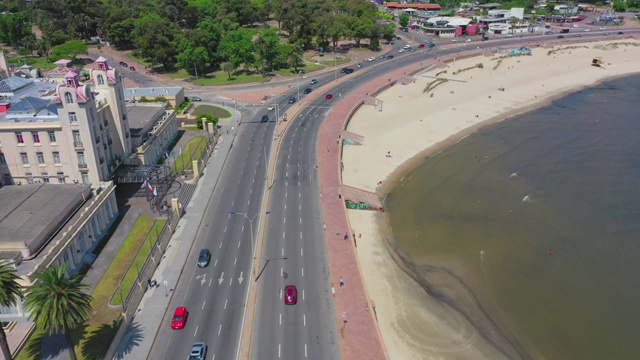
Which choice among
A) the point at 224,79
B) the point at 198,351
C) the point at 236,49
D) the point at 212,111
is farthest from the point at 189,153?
the point at 236,49

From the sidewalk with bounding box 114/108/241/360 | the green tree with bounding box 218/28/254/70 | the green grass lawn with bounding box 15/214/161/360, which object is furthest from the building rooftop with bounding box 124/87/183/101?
the green grass lawn with bounding box 15/214/161/360

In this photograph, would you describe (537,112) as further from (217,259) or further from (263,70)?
(217,259)

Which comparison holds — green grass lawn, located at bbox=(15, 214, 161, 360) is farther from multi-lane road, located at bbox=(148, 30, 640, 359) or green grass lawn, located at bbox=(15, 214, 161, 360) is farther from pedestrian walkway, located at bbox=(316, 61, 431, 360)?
pedestrian walkway, located at bbox=(316, 61, 431, 360)

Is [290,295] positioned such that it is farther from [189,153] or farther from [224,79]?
[224,79]

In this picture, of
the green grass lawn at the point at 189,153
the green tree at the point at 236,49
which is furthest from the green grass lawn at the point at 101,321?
the green tree at the point at 236,49

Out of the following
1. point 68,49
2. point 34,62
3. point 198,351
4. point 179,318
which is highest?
point 68,49

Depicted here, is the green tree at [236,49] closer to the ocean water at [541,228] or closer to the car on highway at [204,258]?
the ocean water at [541,228]

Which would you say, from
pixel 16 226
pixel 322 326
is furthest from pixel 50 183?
pixel 322 326
